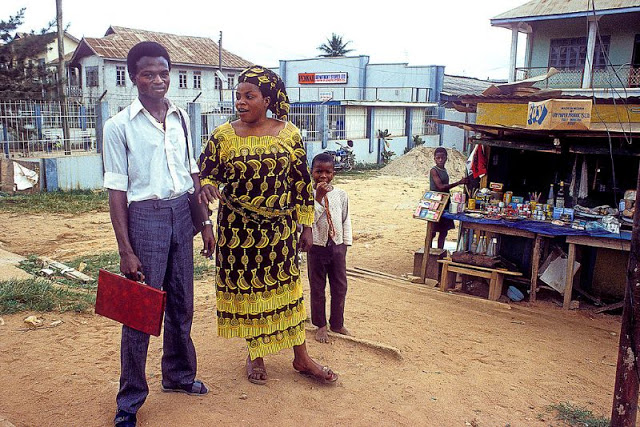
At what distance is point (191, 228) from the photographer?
3.09m

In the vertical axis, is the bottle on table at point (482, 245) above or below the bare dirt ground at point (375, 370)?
above

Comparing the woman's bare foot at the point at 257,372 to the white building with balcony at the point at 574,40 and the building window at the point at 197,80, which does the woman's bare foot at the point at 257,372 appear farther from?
the building window at the point at 197,80

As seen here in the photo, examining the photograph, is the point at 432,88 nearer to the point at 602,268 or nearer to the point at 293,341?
the point at 602,268

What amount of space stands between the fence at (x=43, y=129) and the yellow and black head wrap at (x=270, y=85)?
497 inches

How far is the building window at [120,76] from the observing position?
29.9 metres

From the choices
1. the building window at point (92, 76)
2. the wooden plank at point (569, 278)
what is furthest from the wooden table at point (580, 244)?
the building window at point (92, 76)

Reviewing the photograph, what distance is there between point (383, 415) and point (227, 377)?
3.44 ft

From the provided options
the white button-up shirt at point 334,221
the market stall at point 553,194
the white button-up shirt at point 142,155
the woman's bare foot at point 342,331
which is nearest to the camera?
the white button-up shirt at point 142,155

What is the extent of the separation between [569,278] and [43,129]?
13948 millimetres

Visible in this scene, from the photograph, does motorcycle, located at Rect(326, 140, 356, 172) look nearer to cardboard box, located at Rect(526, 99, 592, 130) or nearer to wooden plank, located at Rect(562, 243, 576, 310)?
wooden plank, located at Rect(562, 243, 576, 310)

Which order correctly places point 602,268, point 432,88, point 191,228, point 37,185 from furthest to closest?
point 432,88
point 37,185
point 602,268
point 191,228

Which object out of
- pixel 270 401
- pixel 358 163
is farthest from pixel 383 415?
pixel 358 163

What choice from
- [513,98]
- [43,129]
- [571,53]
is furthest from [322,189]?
[571,53]

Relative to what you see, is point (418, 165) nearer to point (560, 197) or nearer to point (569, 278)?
point (560, 197)
